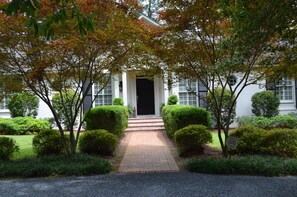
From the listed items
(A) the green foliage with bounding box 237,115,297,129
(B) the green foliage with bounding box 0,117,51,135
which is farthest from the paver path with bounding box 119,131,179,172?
(B) the green foliage with bounding box 0,117,51,135

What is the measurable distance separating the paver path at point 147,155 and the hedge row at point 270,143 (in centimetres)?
212

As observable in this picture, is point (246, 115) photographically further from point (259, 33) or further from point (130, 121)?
point (259, 33)

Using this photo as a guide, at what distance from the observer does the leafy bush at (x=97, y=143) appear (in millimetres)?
9914

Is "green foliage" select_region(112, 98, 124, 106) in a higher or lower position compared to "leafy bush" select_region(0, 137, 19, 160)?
higher

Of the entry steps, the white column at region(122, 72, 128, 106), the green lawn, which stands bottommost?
the green lawn

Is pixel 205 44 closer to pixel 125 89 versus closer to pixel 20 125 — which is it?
pixel 125 89

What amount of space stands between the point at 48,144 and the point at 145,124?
25.3 feet

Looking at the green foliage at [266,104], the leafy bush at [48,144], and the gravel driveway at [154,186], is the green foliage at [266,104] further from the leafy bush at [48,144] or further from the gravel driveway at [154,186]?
the leafy bush at [48,144]

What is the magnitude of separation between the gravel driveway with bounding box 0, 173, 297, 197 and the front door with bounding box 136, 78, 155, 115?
11.9 m

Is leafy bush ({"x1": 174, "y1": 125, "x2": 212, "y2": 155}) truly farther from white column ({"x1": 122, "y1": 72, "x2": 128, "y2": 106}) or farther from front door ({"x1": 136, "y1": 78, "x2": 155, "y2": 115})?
front door ({"x1": 136, "y1": 78, "x2": 155, "y2": 115})

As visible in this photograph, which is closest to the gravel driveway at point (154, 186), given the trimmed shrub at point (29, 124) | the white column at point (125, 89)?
the trimmed shrub at point (29, 124)

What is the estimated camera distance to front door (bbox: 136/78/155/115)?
1925 cm

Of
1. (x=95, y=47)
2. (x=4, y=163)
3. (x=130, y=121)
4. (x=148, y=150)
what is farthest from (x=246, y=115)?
(x=4, y=163)

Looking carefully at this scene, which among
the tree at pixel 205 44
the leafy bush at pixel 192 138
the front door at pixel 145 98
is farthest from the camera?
the front door at pixel 145 98
